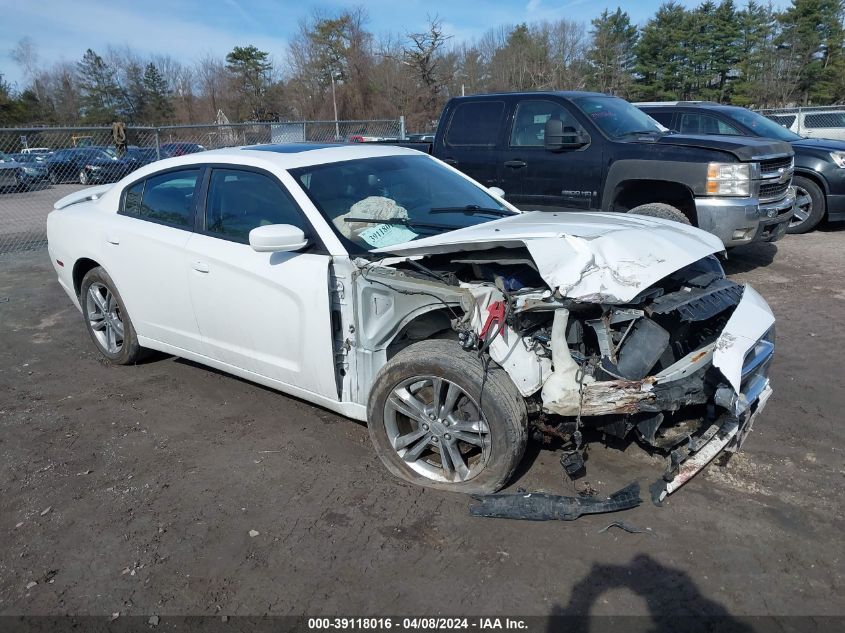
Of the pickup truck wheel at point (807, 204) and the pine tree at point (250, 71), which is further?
the pine tree at point (250, 71)

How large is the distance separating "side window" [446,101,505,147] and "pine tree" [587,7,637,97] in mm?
51188

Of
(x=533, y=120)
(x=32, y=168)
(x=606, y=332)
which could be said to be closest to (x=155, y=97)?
(x=32, y=168)

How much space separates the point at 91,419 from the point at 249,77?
6100 cm

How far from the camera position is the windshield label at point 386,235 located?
3650 millimetres

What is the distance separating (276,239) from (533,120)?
499 centimetres

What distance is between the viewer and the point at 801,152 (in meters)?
9.49

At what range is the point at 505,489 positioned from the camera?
3230 millimetres

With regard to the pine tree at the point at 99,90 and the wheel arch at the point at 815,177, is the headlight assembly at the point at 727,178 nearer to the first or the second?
the wheel arch at the point at 815,177

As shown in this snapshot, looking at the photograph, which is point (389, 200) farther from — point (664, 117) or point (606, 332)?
point (664, 117)

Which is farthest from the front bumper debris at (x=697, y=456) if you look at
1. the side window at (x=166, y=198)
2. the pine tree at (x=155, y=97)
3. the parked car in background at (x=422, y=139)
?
the pine tree at (x=155, y=97)

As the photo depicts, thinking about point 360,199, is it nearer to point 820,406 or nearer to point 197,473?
point 197,473

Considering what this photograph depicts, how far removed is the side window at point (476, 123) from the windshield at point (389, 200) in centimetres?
332

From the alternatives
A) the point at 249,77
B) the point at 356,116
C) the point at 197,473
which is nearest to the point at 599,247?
the point at 197,473

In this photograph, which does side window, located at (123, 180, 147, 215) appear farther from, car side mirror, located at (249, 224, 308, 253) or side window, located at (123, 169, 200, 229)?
car side mirror, located at (249, 224, 308, 253)
